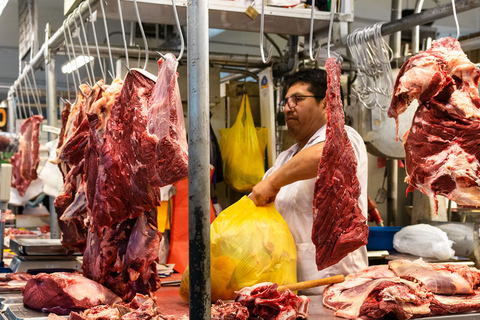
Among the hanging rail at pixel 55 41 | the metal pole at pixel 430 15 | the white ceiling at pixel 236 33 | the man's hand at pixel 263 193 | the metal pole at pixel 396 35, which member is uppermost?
the white ceiling at pixel 236 33

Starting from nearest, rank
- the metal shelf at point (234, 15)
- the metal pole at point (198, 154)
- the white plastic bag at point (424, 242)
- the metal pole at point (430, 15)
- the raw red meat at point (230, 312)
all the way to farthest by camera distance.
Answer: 1. the metal pole at point (198, 154)
2. the raw red meat at point (230, 312)
3. the metal pole at point (430, 15)
4. the metal shelf at point (234, 15)
5. the white plastic bag at point (424, 242)

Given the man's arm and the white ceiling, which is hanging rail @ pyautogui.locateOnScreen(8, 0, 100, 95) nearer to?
the man's arm

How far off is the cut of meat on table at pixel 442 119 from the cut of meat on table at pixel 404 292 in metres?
0.40

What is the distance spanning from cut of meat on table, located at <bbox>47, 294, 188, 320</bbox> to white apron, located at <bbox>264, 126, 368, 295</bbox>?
3.71 ft

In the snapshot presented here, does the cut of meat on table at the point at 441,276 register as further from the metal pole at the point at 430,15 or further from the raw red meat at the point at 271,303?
the metal pole at the point at 430,15

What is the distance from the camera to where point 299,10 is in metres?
3.84

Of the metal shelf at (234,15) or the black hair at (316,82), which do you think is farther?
the metal shelf at (234,15)

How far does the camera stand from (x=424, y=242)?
436 centimetres

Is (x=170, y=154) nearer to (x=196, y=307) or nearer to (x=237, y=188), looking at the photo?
(x=196, y=307)

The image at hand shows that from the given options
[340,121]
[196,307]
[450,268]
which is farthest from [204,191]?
[450,268]

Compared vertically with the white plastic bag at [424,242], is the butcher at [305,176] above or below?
above

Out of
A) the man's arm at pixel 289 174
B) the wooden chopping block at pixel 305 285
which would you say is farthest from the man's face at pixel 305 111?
the wooden chopping block at pixel 305 285

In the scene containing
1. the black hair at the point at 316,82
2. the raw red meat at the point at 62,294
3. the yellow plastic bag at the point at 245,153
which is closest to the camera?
the raw red meat at the point at 62,294

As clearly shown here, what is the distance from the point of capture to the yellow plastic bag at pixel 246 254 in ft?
7.82
